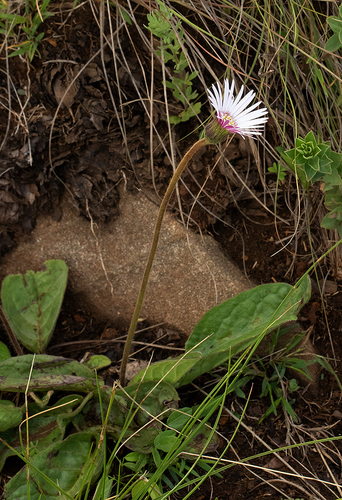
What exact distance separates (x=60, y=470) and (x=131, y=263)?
0.91 metres

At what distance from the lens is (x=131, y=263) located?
2.08 metres

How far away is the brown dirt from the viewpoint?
1.96 m

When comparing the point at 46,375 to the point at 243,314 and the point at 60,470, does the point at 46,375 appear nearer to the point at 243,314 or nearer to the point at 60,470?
the point at 60,470

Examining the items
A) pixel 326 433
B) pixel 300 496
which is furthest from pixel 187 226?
pixel 300 496

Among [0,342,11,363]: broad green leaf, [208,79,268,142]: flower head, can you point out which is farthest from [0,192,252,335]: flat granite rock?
[208,79,268,142]: flower head

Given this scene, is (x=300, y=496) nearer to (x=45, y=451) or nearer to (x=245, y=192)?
(x=45, y=451)

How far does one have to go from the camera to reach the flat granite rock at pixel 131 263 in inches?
80.1

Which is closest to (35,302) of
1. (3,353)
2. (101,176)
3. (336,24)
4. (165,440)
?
(3,353)

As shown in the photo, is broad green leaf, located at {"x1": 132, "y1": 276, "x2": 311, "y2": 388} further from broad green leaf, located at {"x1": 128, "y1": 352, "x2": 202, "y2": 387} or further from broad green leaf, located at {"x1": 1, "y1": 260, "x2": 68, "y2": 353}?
broad green leaf, located at {"x1": 1, "y1": 260, "x2": 68, "y2": 353}

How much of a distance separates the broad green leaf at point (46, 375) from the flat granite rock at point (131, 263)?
45 cm

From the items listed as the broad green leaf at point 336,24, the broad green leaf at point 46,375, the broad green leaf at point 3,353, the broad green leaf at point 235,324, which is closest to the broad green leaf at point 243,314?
the broad green leaf at point 235,324

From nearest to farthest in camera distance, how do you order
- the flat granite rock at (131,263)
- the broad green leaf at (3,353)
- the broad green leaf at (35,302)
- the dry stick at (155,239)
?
the dry stick at (155,239)
the broad green leaf at (3,353)
the broad green leaf at (35,302)
the flat granite rock at (131,263)

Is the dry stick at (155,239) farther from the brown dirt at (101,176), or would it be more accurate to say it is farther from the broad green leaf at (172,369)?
the brown dirt at (101,176)

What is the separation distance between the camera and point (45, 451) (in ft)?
5.02
